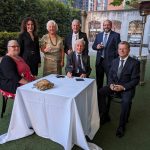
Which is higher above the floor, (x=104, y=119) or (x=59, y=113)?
(x=59, y=113)

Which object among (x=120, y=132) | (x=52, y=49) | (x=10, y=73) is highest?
(x=52, y=49)

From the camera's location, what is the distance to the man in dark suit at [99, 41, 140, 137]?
297cm

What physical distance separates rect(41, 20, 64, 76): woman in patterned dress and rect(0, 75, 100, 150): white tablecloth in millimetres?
793

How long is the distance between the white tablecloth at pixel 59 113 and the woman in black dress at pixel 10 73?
413 millimetres

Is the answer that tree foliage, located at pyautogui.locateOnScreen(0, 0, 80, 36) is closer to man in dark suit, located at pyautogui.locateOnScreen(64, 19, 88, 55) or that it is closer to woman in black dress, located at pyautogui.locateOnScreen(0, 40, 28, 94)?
man in dark suit, located at pyautogui.locateOnScreen(64, 19, 88, 55)

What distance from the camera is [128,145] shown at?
8.86ft

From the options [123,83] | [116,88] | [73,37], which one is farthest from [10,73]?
[123,83]

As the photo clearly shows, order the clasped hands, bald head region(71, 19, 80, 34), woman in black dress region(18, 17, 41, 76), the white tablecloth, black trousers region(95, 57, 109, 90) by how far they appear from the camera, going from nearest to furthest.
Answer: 1. the white tablecloth
2. the clasped hands
3. woman in black dress region(18, 17, 41, 76)
4. bald head region(71, 19, 80, 34)
5. black trousers region(95, 57, 109, 90)

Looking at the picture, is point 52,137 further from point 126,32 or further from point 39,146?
point 126,32

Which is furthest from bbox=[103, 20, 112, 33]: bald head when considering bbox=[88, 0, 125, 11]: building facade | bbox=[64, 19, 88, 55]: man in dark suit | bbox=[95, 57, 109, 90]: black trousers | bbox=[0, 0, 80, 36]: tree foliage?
bbox=[88, 0, 125, 11]: building facade

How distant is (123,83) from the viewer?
10.3 feet

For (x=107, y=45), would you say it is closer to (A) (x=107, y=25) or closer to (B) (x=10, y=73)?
(A) (x=107, y=25)

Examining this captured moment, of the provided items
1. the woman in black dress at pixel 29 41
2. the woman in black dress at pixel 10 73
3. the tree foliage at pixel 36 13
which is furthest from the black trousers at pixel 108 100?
the tree foliage at pixel 36 13

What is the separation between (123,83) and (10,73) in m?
1.64
